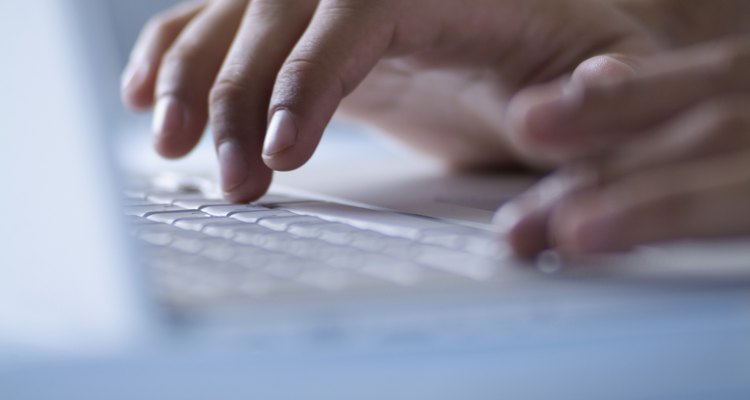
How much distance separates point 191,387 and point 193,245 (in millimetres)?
74

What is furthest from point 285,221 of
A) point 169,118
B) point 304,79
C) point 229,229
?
point 169,118

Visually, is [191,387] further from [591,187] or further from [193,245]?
[591,187]

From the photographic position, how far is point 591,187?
0.34 m

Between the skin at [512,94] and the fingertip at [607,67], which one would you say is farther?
the fingertip at [607,67]

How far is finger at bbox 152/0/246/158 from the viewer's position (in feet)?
2.41

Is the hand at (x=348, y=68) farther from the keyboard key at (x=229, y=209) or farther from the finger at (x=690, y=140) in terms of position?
the finger at (x=690, y=140)

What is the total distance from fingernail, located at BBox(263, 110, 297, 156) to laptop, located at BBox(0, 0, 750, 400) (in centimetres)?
4

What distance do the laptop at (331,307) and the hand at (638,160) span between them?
15mm

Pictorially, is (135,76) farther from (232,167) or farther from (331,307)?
(331,307)

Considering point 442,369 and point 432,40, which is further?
point 432,40

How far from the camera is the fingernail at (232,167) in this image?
58 centimetres

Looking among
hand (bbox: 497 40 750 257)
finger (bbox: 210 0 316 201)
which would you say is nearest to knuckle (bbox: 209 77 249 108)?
finger (bbox: 210 0 316 201)

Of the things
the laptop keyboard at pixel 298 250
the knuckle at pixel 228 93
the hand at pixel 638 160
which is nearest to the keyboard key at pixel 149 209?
the laptop keyboard at pixel 298 250

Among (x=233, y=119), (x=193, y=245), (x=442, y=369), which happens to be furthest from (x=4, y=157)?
(x=442, y=369)
